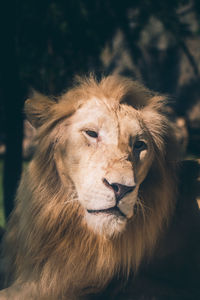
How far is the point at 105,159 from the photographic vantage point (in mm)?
1414

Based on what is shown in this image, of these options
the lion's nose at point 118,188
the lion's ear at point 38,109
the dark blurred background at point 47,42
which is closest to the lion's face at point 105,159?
the lion's nose at point 118,188

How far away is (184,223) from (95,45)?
82.0 inches

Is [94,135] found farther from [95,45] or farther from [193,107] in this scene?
[193,107]

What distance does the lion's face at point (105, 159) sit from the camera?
135 centimetres

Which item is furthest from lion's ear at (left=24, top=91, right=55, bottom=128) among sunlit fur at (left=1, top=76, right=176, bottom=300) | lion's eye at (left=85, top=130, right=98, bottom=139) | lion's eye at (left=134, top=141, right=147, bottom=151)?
lion's eye at (left=134, top=141, right=147, bottom=151)

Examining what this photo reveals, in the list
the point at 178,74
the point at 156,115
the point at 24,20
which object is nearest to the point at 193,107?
the point at 178,74

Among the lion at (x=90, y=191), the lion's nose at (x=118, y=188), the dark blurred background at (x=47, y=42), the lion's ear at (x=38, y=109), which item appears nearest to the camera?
the lion's nose at (x=118, y=188)

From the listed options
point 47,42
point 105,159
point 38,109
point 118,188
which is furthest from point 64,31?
point 118,188

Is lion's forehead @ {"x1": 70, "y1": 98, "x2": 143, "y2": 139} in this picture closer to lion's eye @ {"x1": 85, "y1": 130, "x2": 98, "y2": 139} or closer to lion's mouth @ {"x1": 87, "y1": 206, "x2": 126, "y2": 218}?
lion's eye @ {"x1": 85, "y1": 130, "x2": 98, "y2": 139}

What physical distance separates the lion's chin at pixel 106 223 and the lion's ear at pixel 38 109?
1.56 feet

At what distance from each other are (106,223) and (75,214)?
183 millimetres

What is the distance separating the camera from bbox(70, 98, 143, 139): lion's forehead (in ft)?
4.87

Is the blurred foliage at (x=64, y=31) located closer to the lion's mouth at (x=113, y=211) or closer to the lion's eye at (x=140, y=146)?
the lion's eye at (x=140, y=146)

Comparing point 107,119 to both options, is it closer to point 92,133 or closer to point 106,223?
point 92,133
